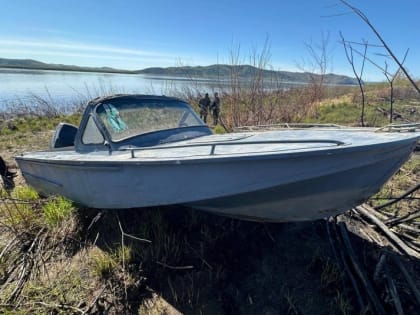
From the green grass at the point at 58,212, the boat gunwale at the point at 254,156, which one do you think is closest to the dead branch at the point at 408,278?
the boat gunwale at the point at 254,156

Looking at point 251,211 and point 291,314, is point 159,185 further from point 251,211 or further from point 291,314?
point 291,314

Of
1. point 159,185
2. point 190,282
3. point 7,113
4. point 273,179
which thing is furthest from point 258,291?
point 7,113

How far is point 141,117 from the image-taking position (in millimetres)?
3617

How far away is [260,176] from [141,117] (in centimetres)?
200

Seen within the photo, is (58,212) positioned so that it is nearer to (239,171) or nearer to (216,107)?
(239,171)

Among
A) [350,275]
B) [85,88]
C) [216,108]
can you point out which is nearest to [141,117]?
[350,275]

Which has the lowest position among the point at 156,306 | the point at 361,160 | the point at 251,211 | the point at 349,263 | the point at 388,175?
the point at 156,306

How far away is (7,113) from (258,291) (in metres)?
17.6

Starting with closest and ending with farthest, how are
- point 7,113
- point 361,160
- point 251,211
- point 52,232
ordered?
point 361,160
point 251,211
point 52,232
point 7,113

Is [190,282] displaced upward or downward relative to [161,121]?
downward

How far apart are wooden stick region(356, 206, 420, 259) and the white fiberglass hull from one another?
794 millimetres

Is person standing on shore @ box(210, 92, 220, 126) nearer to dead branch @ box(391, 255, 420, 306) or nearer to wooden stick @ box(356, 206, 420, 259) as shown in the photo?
wooden stick @ box(356, 206, 420, 259)

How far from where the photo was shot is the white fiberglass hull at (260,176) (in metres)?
2.13

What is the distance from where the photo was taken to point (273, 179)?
7.25ft
